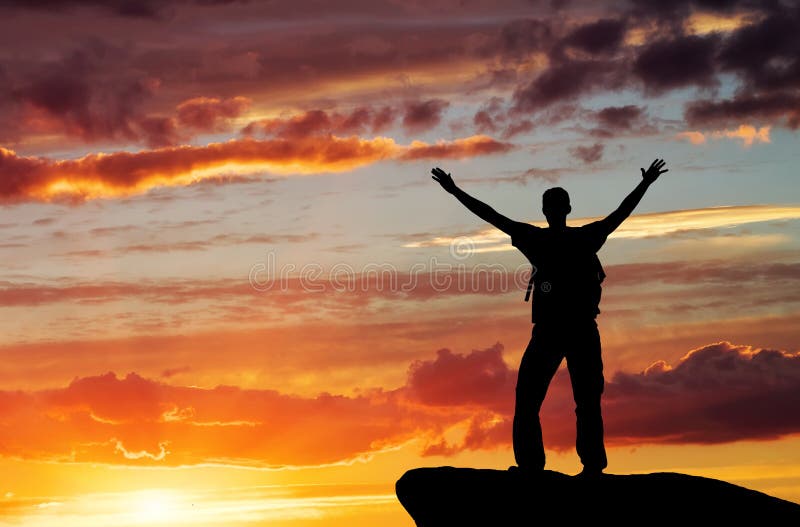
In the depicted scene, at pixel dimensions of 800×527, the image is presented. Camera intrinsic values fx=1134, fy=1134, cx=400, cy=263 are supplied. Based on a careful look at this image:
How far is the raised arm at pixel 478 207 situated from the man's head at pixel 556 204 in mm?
543

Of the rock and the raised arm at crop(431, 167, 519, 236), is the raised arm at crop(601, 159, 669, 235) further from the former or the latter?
the rock

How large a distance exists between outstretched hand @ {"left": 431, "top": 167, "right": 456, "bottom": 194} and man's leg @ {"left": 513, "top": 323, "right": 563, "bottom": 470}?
249 cm

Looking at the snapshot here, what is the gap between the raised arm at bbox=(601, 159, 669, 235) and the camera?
17406 millimetres

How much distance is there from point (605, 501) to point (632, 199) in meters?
4.64

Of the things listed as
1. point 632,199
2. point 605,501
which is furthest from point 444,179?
point 605,501

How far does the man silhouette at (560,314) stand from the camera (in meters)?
17.2

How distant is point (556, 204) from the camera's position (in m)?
17.2

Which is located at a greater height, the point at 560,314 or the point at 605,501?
the point at 560,314

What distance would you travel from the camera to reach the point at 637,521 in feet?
55.9

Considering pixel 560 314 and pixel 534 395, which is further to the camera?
pixel 534 395

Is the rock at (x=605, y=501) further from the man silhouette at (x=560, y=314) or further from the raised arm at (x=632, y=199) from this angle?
the raised arm at (x=632, y=199)

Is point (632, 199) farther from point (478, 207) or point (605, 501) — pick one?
point (605, 501)

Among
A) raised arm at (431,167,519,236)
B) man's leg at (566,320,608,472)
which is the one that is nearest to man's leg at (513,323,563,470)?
man's leg at (566,320,608,472)

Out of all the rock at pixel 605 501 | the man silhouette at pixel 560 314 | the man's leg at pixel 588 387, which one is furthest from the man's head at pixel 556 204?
the rock at pixel 605 501
